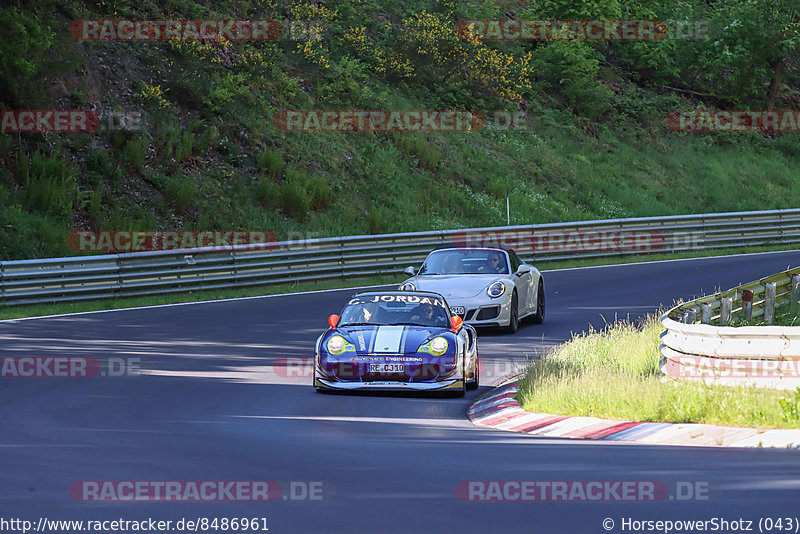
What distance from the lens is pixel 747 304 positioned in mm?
18250

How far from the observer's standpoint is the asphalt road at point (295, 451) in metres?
7.21

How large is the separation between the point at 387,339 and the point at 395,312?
1.26 meters

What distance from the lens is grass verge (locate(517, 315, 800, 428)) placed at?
35.5ft

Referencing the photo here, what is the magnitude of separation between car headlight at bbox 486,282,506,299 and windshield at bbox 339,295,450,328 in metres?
3.93

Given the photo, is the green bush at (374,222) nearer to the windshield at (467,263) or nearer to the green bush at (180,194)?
the green bush at (180,194)

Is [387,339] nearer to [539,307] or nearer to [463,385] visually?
[463,385]

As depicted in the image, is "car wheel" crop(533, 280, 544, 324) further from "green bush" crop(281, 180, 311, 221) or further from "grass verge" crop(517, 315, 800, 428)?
"green bush" crop(281, 180, 311, 221)

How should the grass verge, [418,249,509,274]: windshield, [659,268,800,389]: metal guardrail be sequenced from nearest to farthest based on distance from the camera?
the grass verge
[659,268,800,389]: metal guardrail
[418,249,509,274]: windshield

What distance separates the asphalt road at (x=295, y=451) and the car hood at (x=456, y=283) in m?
0.84

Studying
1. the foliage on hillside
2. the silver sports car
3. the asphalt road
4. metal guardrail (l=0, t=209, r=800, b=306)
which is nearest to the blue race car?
the asphalt road

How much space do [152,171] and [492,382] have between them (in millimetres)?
18795

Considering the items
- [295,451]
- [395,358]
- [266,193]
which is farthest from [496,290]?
[266,193]

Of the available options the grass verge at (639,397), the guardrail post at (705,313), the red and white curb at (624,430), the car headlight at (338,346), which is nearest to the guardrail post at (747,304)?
the guardrail post at (705,313)

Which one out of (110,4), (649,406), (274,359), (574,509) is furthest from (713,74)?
(574,509)
